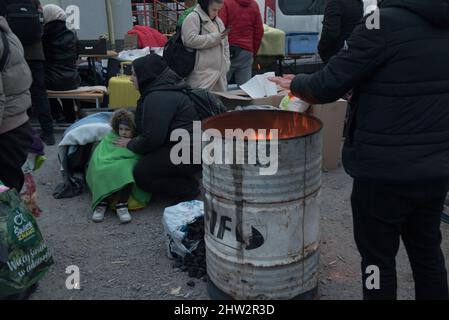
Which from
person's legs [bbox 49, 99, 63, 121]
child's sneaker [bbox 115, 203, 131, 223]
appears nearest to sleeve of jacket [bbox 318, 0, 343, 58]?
child's sneaker [bbox 115, 203, 131, 223]

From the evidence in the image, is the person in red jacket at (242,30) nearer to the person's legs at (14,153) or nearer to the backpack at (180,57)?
the backpack at (180,57)

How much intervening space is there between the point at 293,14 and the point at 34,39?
13.8ft

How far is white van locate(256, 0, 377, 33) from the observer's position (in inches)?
292

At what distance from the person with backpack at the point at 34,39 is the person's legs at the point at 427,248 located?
14.9ft

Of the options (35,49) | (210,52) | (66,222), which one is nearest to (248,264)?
(66,222)

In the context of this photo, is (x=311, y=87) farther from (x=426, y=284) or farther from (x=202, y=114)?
(x=202, y=114)

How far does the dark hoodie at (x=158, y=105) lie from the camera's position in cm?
362

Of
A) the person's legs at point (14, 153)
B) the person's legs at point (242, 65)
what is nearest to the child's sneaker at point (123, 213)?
the person's legs at point (14, 153)

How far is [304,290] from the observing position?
2619mm

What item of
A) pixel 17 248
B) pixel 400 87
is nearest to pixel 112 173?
pixel 17 248

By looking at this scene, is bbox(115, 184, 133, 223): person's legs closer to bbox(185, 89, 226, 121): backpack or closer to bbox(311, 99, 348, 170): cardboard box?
bbox(185, 89, 226, 121): backpack

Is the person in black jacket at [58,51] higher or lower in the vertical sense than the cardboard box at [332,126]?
higher

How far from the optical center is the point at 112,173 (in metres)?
3.78

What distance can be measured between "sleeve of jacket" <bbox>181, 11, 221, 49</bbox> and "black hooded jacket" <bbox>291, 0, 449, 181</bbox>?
2.80 metres
